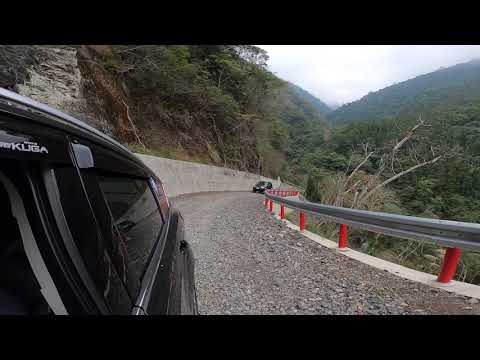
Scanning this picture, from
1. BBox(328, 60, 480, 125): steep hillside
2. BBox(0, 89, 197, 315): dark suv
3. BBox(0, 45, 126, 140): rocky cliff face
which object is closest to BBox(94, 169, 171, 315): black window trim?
BBox(0, 89, 197, 315): dark suv

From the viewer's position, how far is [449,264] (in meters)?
3.30

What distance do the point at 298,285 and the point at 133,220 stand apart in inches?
116

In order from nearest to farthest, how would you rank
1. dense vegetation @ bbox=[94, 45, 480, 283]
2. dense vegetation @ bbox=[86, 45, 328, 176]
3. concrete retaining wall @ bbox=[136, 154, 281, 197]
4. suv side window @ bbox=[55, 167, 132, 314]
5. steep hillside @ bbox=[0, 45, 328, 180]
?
1. suv side window @ bbox=[55, 167, 132, 314]
2. steep hillside @ bbox=[0, 45, 328, 180]
3. dense vegetation @ bbox=[94, 45, 480, 283]
4. concrete retaining wall @ bbox=[136, 154, 281, 197]
5. dense vegetation @ bbox=[86, 45, 328, 176]

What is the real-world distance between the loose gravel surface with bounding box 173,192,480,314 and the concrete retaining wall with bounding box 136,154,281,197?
7.71 metres

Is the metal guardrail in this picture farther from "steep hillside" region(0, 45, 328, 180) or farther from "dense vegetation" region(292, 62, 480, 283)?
"steep hillside" region(0, 45, 328, 180)

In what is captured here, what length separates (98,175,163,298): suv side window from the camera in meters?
1.19

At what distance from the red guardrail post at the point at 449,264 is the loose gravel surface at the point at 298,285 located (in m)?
0.25

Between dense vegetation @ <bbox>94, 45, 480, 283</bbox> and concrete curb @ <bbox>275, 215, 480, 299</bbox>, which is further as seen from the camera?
dense vegetation @ <bbox>94, 45, 480, 283</bbox>

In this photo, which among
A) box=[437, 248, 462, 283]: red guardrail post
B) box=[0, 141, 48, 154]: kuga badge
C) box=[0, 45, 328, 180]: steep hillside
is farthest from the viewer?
box=[0, 45, 328, 180]: steep hillside

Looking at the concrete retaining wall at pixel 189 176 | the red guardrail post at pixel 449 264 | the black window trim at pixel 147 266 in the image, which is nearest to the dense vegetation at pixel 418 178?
the red guardrail post at pixel 449 264

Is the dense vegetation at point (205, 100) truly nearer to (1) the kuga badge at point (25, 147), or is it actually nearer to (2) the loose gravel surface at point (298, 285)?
(2) the loose gravel surface at point (298, 285)

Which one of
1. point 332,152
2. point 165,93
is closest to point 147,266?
point 165,93

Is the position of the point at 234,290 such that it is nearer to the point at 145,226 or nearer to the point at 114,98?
the point at 145,226

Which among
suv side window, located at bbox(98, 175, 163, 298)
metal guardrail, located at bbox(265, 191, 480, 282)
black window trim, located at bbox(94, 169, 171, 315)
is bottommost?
metal guardrail, located at bbox(265, 191, 480, 282)
